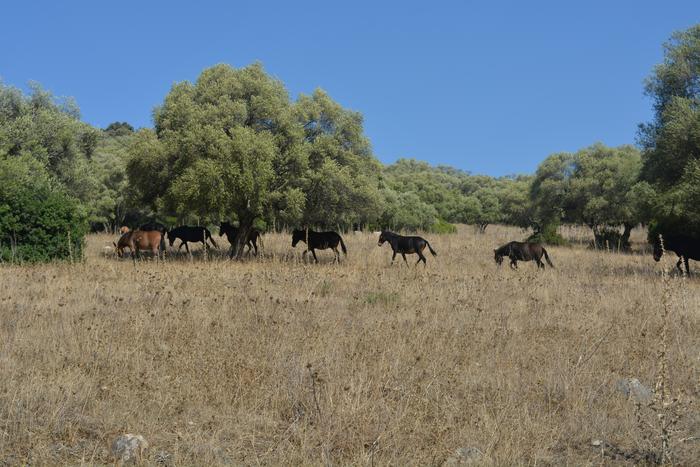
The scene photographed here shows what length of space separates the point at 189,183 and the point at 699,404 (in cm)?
1773

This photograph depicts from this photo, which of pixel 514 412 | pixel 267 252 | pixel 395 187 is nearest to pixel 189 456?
pixel 514 412

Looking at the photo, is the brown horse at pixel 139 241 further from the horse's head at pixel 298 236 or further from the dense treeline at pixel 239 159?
the horse's head at pixel 298 236

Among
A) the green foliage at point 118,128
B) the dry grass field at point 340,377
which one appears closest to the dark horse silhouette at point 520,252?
the dry grass field at point 340,377

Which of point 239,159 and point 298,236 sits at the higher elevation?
point 239,159

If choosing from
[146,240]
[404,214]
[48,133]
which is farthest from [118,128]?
[146,240]

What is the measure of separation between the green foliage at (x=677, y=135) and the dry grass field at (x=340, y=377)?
932cm

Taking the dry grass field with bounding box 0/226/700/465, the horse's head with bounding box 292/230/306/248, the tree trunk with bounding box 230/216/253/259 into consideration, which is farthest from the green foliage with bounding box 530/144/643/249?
the dry grass field with bounding box 0/226/700/465

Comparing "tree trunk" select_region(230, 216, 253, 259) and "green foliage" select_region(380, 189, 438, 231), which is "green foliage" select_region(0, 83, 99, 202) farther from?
"green foliage" select_region(380, 189, 438, 231)

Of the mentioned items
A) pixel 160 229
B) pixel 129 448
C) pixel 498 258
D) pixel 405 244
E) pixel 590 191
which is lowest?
pixel 129 448

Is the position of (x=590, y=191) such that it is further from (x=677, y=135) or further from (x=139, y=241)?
(x=139, y=241)

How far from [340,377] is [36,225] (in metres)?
16.5

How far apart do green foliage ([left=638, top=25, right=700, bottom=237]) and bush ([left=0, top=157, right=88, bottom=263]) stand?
21712mm

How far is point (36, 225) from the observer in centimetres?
1917

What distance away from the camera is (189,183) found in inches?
811
